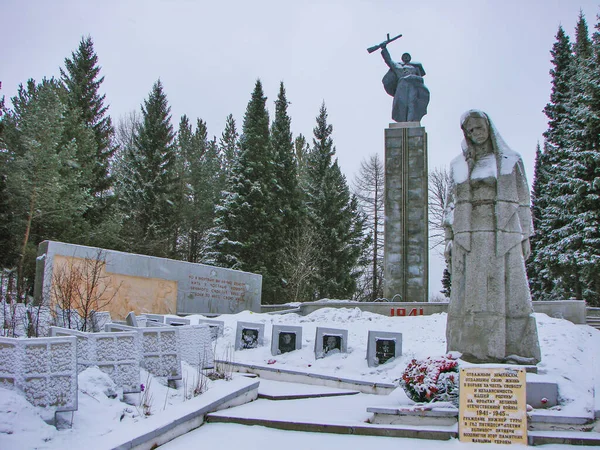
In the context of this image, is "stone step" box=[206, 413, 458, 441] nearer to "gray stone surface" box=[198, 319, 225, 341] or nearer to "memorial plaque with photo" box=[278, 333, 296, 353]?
"memorial plaque with photo" box=[278, 333, 296, 353]

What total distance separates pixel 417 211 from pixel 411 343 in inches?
443

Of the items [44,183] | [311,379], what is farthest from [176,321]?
[44,183]

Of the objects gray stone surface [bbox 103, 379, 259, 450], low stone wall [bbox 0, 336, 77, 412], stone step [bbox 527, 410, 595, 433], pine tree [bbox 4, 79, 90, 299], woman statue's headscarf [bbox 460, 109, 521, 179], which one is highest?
pine tree [bbox 4, 79, 90, 299]

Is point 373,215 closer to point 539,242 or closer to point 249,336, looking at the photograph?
point 539,242

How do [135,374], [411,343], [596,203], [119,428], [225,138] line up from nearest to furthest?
1. [119,428]
2. [135,374]
3. [411,343]
4. [596,203]
5. [225,138]

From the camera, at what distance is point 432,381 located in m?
5.60

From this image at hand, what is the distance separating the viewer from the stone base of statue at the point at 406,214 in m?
20.8

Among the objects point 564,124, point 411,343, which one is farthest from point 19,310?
point 564,124

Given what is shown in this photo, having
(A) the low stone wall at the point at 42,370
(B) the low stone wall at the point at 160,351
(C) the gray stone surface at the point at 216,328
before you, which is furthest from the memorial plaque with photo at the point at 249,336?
(A) the low stone wall at the point at 42,370

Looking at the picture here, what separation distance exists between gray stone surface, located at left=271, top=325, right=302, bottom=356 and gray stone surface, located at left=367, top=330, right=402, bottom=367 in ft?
5.77

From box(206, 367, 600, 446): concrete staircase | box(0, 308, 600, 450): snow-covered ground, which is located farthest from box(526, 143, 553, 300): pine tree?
box(206, 367, 600, 446): concrete staircase

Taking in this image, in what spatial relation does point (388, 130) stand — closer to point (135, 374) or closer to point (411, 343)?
point (411, 343)

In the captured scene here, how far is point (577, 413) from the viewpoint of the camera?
16.4 ft

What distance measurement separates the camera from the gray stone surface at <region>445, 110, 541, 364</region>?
21.8ft
